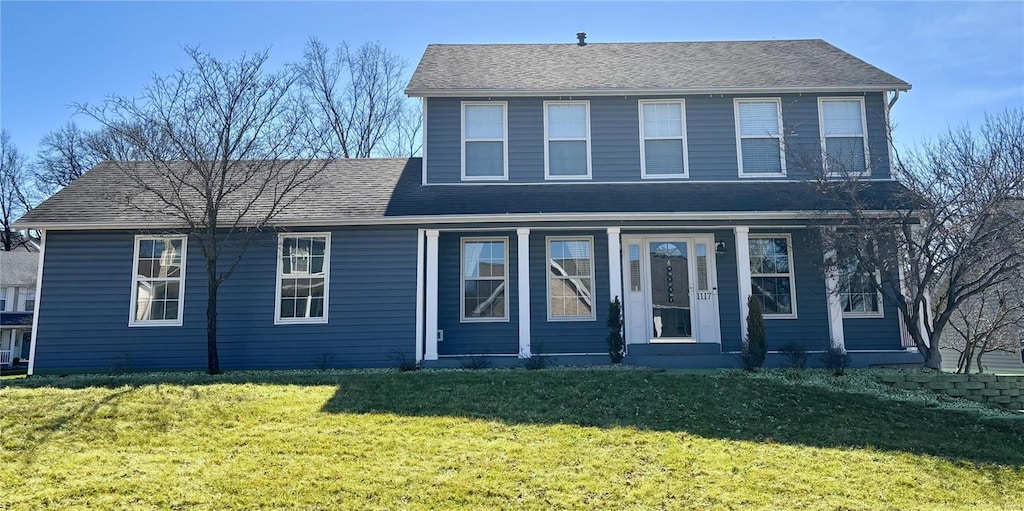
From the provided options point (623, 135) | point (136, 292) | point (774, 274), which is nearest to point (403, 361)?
point (136, 292)

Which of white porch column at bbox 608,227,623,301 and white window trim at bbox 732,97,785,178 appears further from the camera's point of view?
white window trim at bbox 732,97,785,178

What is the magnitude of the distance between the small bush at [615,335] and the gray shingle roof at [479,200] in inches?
69.9

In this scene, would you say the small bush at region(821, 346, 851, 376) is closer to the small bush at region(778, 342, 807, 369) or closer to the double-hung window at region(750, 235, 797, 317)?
the small bush at region(778, 342, 807, 369)

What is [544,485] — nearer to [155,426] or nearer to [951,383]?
[155,426]

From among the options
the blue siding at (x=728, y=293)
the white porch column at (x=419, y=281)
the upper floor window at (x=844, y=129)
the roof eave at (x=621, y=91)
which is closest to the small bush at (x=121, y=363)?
the white porch column at (x=419, y=281)

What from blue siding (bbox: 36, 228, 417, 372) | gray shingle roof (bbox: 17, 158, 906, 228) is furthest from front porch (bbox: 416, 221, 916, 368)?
blue siding (bbox: 36, 228, 417, 372)

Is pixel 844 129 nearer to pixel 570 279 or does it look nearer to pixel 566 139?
pixel 566 139

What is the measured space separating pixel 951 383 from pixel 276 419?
9.40m

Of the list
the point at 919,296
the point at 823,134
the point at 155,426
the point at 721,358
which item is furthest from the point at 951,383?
the point at 155,426

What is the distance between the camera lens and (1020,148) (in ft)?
37.7

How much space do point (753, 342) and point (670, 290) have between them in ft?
6.88

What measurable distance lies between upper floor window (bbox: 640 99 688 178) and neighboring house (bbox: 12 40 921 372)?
4cm

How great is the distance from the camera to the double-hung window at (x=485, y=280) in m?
12.7

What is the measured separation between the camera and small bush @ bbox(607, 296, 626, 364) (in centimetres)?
1120
